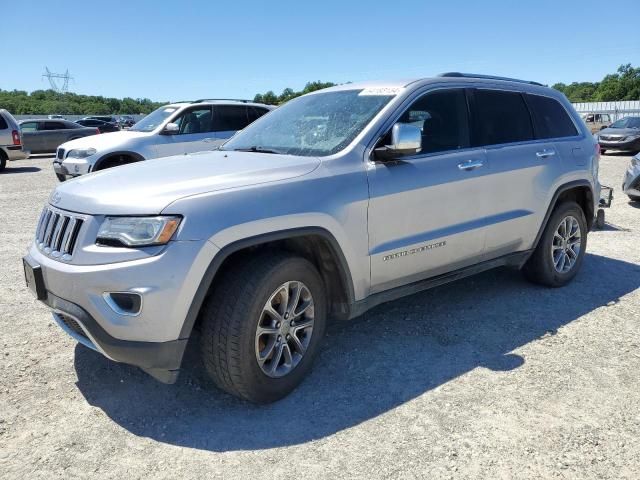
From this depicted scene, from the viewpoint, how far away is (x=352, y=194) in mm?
3309

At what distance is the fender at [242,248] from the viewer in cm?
276

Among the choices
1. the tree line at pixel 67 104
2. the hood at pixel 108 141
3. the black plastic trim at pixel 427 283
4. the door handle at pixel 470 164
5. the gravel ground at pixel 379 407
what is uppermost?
the tree line at pixel 67 104

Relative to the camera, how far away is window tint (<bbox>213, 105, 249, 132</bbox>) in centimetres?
1019

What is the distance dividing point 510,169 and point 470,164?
505 millimetres

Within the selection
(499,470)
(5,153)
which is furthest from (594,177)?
(5,153)

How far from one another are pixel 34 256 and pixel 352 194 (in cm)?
188

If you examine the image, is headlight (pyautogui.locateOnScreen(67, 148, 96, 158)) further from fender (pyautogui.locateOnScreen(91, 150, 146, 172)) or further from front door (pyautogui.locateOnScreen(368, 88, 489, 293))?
front door (pyautogui.locateOnScreen(368, 88, 489, 293))

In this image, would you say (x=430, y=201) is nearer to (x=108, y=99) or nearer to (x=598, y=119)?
(x=598, y=119)

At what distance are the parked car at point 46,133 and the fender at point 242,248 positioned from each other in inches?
847

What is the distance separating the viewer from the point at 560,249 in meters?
5.08

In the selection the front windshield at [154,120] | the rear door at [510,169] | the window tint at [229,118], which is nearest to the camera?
the rear door at [510,169]

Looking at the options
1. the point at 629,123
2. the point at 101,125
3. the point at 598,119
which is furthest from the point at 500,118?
the point at 101,125

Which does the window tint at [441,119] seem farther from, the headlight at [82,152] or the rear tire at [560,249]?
the headlight at [82,152]

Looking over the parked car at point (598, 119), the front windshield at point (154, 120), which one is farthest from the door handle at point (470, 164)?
the parked car at point (598, 119)
